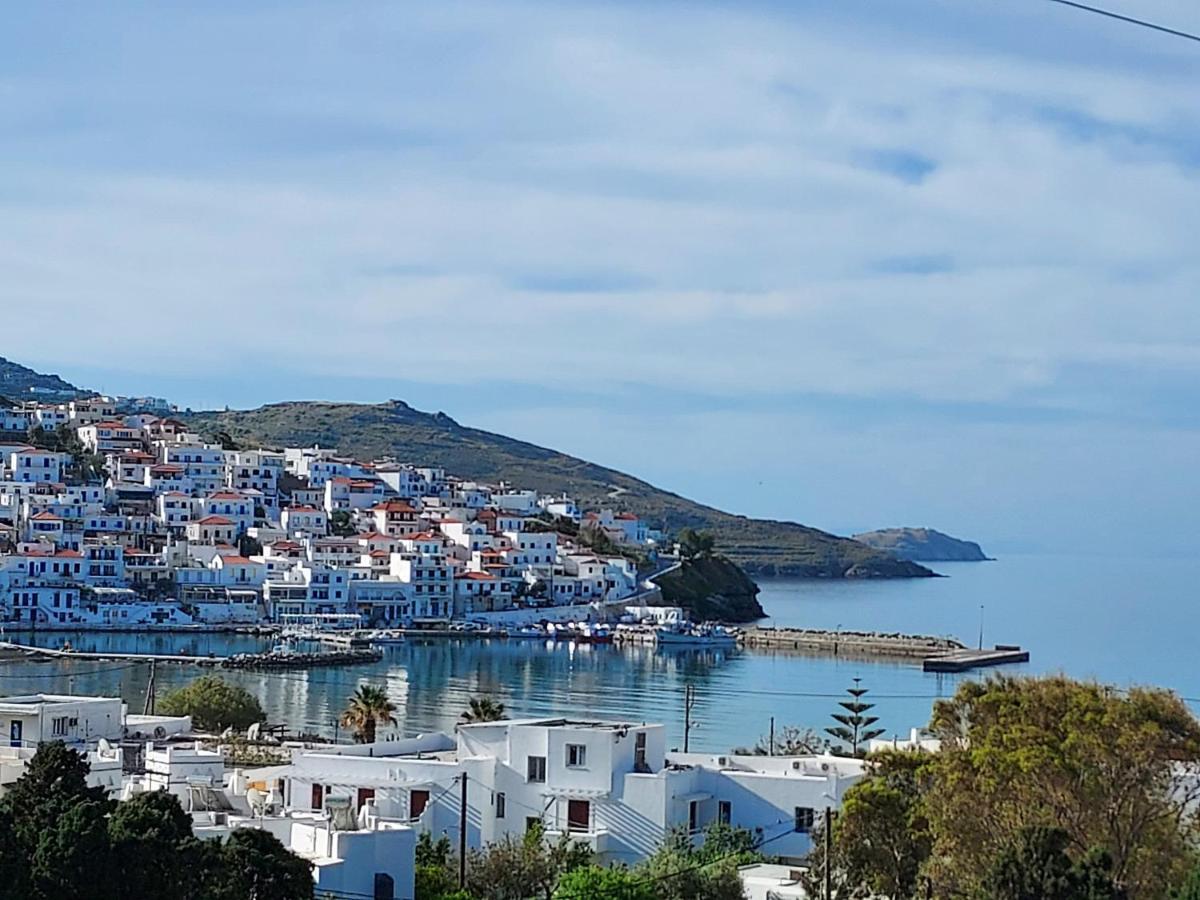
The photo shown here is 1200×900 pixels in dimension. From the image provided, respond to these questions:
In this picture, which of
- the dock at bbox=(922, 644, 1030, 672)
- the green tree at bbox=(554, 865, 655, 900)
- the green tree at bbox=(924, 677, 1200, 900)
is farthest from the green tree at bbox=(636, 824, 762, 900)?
the dock at bbox=(922, 644, 1030, 672)

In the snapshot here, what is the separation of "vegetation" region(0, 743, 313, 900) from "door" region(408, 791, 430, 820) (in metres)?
5.58

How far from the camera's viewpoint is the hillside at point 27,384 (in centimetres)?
10181

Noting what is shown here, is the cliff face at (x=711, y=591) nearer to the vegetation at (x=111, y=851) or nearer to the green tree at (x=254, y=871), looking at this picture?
the green tree at (x=254, y=871)

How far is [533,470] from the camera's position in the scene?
11212 centimetres

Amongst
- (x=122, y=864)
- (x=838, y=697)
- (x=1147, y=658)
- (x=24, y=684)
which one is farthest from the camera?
(x=1147, y=658)

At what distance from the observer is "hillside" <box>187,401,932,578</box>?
103m

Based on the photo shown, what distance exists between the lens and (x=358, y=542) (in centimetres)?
5797

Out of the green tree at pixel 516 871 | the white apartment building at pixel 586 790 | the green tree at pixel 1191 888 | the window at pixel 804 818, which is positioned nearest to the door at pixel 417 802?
the white apartment building at pixel 586 790

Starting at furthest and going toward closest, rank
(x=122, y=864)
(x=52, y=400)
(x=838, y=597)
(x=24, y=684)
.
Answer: (x=52, y=400) < (x=838, y=597) < (x=24, y=684) < (x=122, y=864)

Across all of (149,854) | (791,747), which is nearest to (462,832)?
(149,854)

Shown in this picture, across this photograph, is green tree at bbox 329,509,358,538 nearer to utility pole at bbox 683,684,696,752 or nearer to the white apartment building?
utility pole at bbox 683,684,696,752

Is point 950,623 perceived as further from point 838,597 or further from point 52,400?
point 52,400

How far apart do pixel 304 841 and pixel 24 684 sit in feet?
86.3

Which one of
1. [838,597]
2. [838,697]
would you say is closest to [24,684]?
[838,697]
